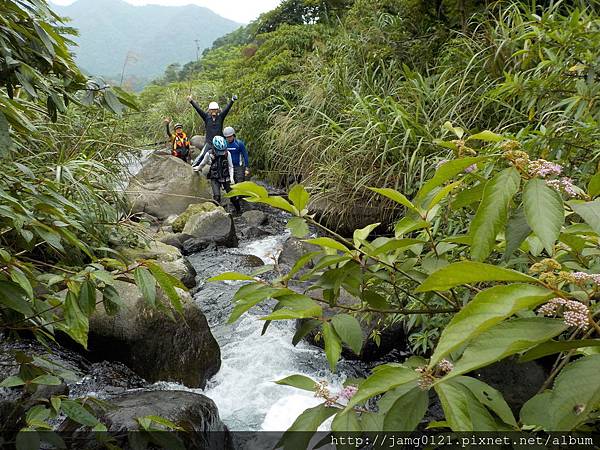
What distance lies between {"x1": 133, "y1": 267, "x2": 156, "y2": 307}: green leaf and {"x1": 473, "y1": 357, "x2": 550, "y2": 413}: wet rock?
2074mm

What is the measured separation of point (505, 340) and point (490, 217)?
191mm

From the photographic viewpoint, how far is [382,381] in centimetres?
50

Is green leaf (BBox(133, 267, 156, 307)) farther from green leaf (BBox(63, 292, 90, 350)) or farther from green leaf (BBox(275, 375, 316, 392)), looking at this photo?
green leaf (BBox(275, 375, 316, 392))

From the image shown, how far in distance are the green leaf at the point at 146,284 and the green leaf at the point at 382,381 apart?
691mm

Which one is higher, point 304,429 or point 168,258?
point 304,429

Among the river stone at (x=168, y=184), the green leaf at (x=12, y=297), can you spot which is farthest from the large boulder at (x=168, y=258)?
the green leaf at (x=12, y=297)

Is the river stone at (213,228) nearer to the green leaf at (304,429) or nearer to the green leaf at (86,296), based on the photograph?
the green leaf at (86,296)

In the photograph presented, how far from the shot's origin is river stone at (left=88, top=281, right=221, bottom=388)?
3.15 m

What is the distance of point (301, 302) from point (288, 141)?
253 inches

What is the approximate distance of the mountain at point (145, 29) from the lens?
88.5 metres

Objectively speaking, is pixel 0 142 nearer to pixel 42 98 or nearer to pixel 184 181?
pixel 42 98

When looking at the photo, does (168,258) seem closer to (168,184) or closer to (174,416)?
(174,416)

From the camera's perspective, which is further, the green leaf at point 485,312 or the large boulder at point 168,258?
the large boulder at point 168,258

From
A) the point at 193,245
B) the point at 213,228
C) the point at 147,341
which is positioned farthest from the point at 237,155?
the point at 147,341
